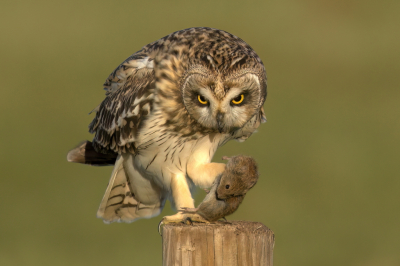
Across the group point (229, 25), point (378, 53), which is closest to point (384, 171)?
point (378, 53)

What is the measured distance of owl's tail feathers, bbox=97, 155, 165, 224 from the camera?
6.80 metres

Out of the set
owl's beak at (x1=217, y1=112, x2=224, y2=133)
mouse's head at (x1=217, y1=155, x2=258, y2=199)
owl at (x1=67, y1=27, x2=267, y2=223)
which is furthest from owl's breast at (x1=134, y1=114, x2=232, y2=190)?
mouse's head at (x1=217, y1=155, x2=258, y2=199)

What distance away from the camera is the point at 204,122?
5461mm

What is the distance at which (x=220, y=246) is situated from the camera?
430cm

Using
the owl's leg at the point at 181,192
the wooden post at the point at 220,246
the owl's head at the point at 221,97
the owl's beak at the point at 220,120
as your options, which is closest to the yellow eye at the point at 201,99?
the owl's head at the point at 221,97

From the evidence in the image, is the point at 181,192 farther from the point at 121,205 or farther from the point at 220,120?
the point at 121,205

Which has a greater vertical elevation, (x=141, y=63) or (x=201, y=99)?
(x=141, y=63)

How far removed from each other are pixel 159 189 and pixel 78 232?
4.75m

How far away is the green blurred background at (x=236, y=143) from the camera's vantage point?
10.9 m

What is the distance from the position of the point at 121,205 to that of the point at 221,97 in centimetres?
225

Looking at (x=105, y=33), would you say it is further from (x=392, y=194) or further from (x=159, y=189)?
(x=159, y=189)

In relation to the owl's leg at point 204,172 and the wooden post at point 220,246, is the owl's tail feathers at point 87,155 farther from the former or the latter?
the wooden post at point 220,246

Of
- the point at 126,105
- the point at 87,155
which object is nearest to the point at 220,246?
the point at 126,105

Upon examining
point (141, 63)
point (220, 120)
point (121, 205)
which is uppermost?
point (141, 63)
